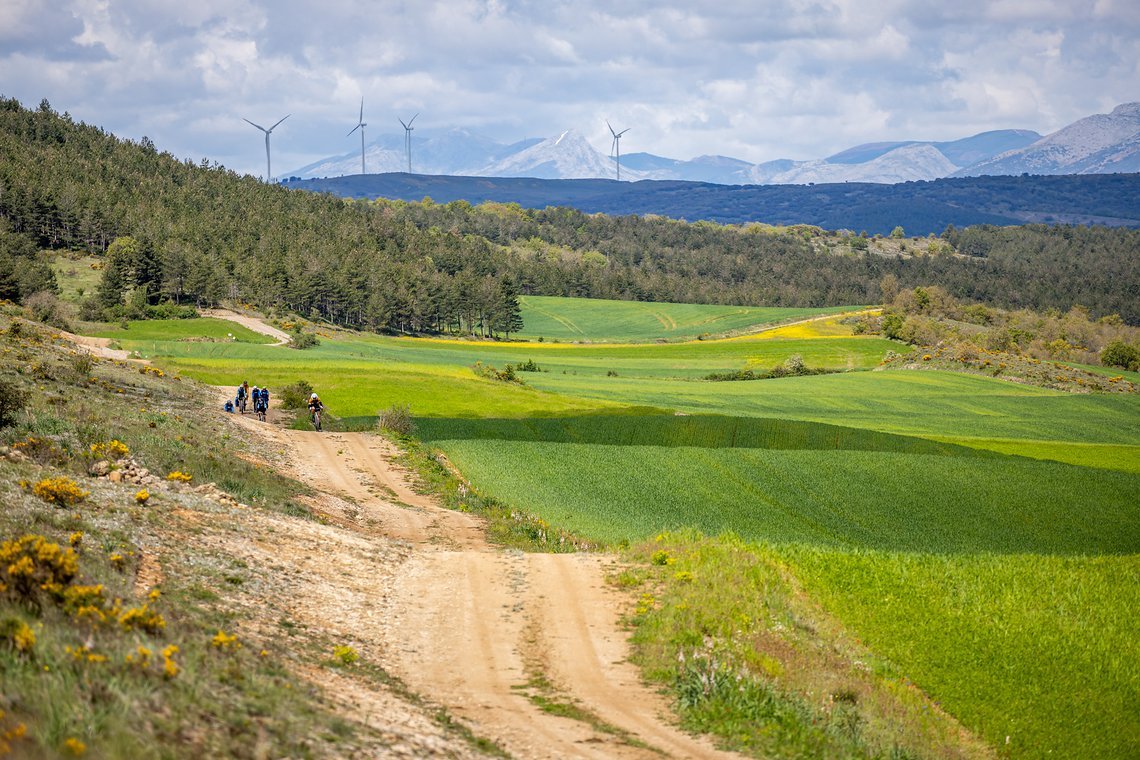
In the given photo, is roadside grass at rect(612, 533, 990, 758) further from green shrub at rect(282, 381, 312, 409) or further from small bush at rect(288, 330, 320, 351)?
small bush at rect(288, 330, 320, 351)

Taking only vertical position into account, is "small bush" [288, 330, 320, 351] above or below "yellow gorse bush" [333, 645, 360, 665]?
below

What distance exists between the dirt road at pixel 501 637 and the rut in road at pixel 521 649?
0.03 m

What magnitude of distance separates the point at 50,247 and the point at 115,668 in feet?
568

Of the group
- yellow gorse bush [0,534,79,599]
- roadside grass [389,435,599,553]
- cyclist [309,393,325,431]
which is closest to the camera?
yellow gorse bush [0,534,79,599]

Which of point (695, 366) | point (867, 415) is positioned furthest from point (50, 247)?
point (867, 415)

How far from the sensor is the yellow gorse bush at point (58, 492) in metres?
19.7

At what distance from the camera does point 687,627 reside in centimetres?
1967

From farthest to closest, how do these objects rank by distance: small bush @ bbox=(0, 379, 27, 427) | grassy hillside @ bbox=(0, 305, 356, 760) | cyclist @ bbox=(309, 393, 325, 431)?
cyclist @ bbox=(309, 393, 325, 431) → small bush @ bbox=(0, 379, 27, 427) → grassy hillside @ bbox=(0, 305, 356, 760)

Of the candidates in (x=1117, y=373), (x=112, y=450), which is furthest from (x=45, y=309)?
(x=1117, y=373)

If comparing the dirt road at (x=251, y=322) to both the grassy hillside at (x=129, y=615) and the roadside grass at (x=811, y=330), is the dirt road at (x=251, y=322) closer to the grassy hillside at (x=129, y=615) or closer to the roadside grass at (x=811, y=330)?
the roadside grass at (x=811, y=330)

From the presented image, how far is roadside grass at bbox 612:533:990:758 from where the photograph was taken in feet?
51.7

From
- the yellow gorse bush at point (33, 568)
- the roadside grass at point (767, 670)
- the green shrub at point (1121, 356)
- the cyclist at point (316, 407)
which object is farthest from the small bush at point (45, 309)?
the green shrub at point (1121, 356)

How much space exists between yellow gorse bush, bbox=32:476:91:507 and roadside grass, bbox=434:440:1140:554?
14.9 m

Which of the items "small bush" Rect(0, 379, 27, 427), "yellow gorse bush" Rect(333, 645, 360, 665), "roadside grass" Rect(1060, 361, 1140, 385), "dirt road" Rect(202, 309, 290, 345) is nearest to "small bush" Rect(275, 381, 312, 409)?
"small bush" Rect(0, 379, 27, 427)
